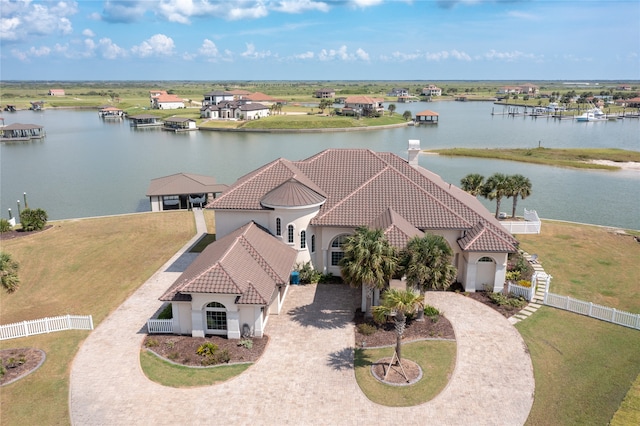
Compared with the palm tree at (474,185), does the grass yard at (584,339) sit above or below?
below

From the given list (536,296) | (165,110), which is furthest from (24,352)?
(165,110)

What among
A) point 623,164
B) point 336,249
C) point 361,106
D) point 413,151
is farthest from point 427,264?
point 361,106

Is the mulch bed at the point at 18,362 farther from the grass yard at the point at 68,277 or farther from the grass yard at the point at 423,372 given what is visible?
the grass yard at the point at 423,372

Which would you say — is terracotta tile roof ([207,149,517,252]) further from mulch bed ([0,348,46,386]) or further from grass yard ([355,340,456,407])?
mulch bed ([0,348,46,386])

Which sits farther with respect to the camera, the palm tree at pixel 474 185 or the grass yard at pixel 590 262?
the palm tree at pixel 474 185

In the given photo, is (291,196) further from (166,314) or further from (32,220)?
(32,220)

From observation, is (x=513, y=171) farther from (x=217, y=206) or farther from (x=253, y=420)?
(x=253, y=420)

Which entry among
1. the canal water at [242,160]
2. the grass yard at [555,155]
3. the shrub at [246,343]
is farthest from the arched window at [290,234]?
the grass yard at [555,155]

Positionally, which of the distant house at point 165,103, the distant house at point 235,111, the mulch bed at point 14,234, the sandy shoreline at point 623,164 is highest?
the distant house at point 165,103
